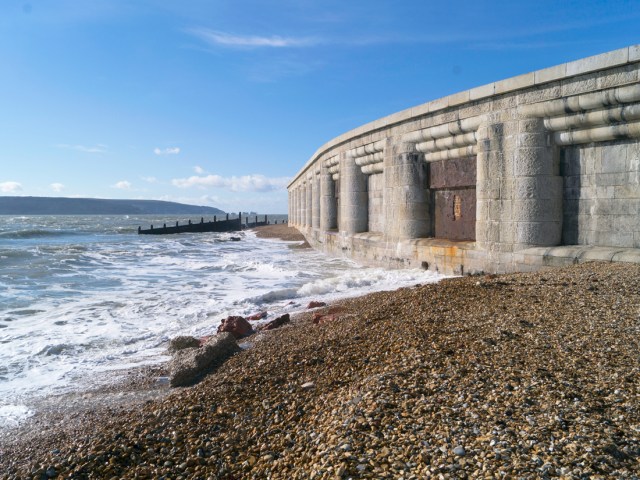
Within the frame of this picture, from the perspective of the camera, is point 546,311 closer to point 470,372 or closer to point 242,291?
point 470,372

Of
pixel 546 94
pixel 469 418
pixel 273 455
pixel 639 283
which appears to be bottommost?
pixel 273 455

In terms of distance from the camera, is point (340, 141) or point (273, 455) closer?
point (273, 455)

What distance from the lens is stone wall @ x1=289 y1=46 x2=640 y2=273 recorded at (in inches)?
283

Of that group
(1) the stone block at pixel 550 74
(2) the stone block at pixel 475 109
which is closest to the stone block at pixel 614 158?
(1) the stone block at pixel 550 74

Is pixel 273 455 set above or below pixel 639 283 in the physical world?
below

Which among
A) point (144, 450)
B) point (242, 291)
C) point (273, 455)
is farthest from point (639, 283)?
point (242, 291)

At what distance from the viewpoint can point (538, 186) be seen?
8.01 meters

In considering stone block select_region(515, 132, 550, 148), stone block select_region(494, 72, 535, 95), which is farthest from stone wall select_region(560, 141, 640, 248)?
stone block select_region(494, 72, 535, 95)

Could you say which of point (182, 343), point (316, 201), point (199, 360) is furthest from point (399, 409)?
point (316, 201)

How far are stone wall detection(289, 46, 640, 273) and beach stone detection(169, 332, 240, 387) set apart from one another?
561 centimetres

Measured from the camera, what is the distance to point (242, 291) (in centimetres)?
1073

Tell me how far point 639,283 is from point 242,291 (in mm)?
7792

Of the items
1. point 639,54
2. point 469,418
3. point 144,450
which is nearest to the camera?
A: point 469,418

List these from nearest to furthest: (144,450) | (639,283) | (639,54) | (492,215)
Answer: (144,450) < (639,283) < (639,54) < (492,215)
